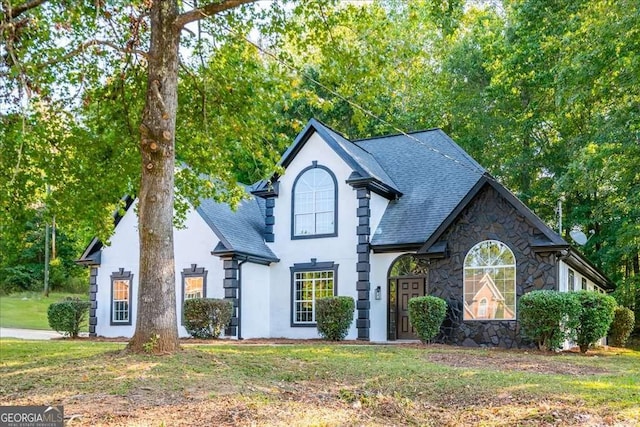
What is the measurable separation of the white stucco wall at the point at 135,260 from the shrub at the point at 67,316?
1.15 m

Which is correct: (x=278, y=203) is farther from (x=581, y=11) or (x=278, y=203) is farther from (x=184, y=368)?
(x=184, y=368)

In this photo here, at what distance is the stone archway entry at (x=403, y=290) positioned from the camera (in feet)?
57.9

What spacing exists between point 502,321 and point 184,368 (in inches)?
386

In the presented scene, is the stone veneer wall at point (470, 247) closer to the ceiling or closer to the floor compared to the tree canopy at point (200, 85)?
closer to the floor

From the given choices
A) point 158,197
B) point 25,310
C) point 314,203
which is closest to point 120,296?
point 314,203

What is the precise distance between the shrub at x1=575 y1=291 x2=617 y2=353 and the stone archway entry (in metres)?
4.60

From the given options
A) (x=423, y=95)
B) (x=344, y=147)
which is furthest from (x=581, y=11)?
(x=423, y=95)

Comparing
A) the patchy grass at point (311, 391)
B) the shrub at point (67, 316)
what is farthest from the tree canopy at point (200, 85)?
the shrub at point (67, 316)

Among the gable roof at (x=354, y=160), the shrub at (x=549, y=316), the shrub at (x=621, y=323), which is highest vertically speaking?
the gable roof at (x=354, y=160)

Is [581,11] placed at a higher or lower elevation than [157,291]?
higher

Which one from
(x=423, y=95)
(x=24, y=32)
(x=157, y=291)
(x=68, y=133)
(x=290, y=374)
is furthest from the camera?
(x=423, y=95)

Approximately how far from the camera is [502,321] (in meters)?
15.3

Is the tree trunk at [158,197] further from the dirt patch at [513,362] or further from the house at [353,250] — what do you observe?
the house at [353,250]

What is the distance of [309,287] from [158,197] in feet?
34.7
